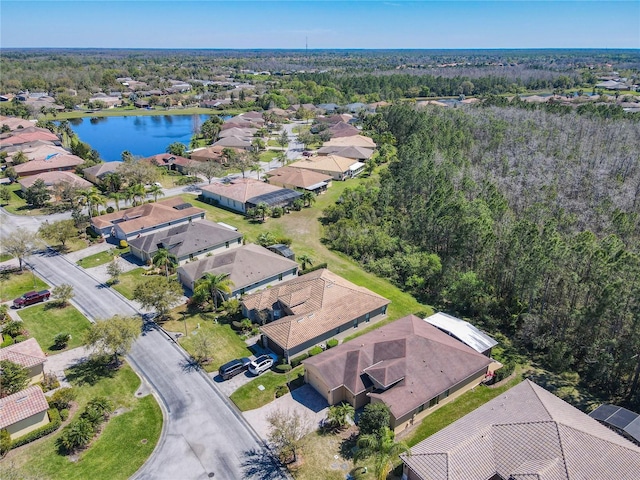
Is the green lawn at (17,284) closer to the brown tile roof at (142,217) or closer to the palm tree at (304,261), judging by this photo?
the brown tile roof at (142,217)

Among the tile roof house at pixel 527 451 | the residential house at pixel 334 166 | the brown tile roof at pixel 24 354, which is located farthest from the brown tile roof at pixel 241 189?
the tile roof house at pixel 527 451

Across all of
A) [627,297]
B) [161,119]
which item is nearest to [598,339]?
[627,297]

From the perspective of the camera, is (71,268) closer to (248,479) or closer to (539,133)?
(248,479)

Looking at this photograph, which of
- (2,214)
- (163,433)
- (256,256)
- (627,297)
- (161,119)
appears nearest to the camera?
(163,433)

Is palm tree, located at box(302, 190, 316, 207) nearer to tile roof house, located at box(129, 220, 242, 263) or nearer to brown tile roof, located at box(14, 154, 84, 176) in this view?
tile roof house, located at box(129, 220, 242, 263)

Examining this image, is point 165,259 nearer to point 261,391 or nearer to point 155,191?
point 261,391

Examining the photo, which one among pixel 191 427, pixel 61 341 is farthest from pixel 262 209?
pixel 191 427
